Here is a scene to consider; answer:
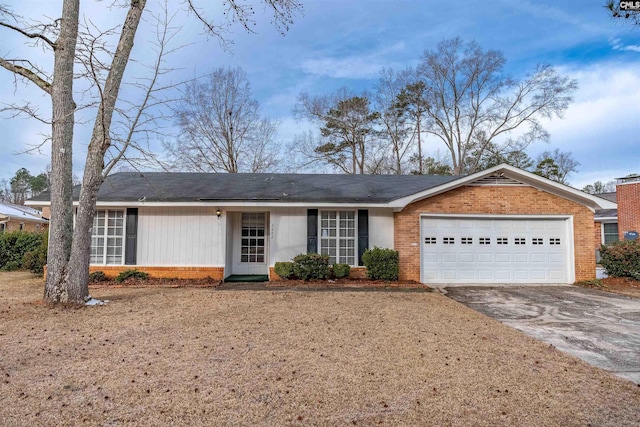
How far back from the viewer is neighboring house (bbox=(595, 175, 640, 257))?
55.4 ft

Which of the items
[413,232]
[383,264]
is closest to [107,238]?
[383,264]

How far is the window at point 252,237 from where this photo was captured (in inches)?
459

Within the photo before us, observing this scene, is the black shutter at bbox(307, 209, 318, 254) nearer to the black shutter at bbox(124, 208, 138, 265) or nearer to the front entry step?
the front entry step

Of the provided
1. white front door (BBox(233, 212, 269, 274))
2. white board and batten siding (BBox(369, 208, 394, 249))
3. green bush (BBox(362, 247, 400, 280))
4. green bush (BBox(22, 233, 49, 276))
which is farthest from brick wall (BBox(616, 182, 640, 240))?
green bush (BBox(22, 233, 49, 276))

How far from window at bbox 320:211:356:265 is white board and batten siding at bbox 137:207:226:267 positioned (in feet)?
9.83

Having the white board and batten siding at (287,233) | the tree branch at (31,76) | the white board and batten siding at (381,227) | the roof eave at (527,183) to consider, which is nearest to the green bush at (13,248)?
the tree branch at (31,76)

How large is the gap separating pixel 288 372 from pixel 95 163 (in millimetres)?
5626

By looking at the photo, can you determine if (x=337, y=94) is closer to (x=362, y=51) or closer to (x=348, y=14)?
(x=362, y=51)

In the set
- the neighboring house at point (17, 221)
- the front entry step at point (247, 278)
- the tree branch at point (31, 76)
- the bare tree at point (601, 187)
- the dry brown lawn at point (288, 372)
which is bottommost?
the dry brown lawn at point (288, 372)

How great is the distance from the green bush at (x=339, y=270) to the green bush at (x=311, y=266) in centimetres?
25

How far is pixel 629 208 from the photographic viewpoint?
673 inches

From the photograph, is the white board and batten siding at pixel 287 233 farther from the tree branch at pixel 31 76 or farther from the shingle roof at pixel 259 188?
the tree branch at pixel 31 76

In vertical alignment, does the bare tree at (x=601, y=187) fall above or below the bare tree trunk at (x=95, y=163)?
above

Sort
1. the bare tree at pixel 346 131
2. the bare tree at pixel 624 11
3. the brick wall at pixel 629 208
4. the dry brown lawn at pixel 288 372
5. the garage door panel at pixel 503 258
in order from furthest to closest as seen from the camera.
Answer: the bare tree at pixel 346 131
the brick wall at pixel 629 208
the garage door panel at pixel 503 258
the bare tree at pixel 624 11
the dry brown lawn at pixel 288 372
